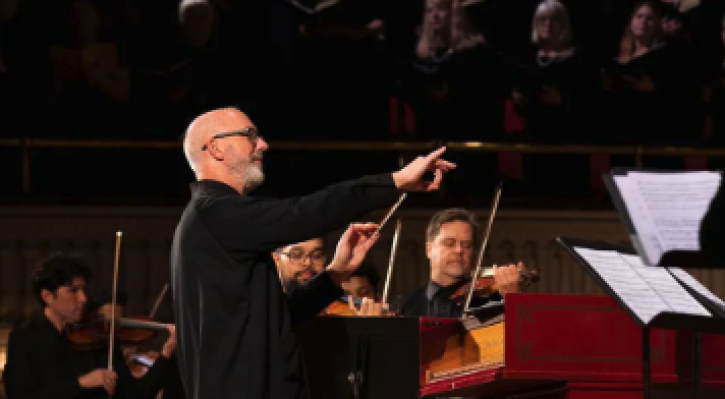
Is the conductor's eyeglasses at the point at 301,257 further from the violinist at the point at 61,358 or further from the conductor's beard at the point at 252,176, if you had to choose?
the conductor's beard at the point at 252,176

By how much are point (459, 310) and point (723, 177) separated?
236 centimetres

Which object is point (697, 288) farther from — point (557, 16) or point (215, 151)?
point (557, 16)

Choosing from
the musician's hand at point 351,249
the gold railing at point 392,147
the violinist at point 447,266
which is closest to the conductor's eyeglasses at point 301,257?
the violinist at point 447,266

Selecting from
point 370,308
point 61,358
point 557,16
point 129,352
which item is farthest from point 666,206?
point 557,16

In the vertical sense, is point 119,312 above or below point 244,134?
below

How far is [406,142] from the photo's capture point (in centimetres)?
835

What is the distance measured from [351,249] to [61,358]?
8.49 feet

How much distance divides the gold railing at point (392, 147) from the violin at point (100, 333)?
198 cm

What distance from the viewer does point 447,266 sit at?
5.16 metres

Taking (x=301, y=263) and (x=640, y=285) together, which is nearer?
(x=640, y=285)

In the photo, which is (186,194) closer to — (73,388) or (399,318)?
(73,388)

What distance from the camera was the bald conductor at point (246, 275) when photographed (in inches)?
124

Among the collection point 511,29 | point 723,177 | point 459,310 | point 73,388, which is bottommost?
point 73,388

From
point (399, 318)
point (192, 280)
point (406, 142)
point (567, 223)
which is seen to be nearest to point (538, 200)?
point (567, 223)
